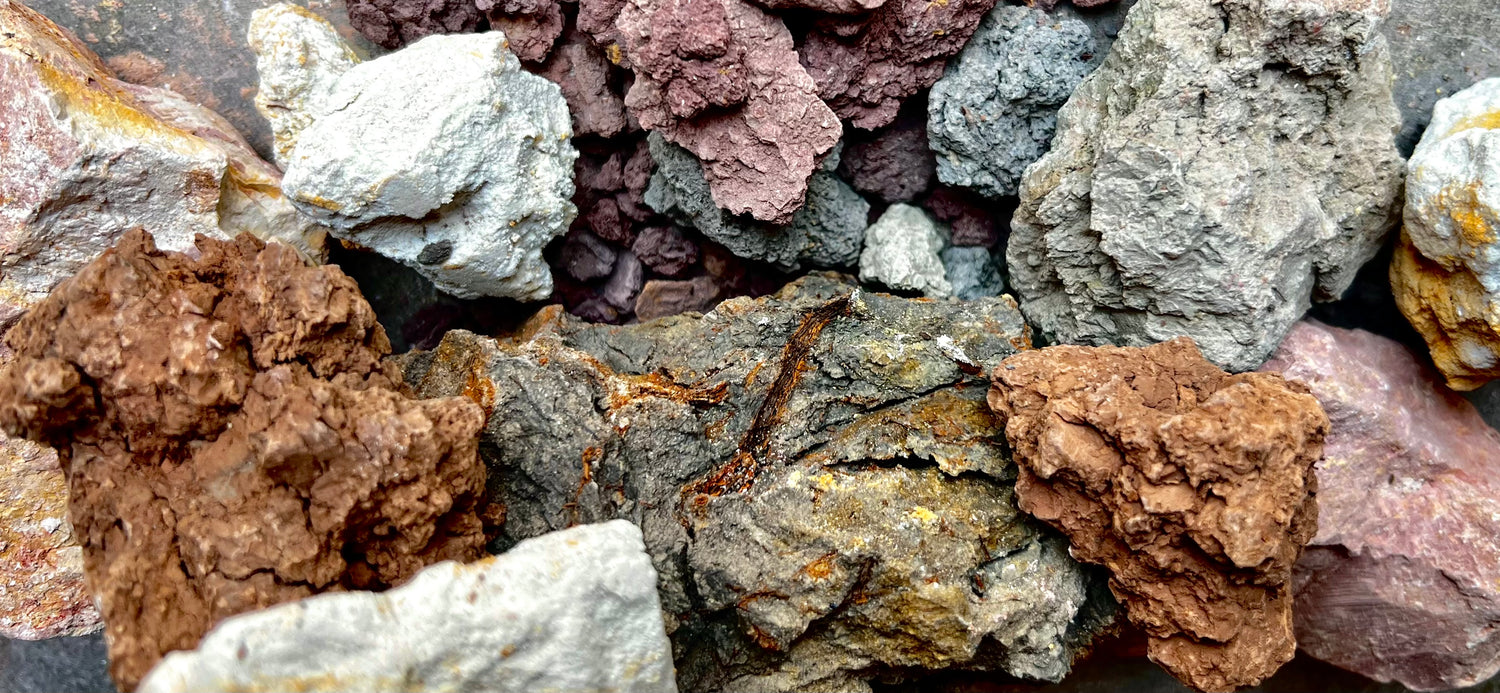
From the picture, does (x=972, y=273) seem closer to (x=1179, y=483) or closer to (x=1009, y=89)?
(x=1009, y=89)

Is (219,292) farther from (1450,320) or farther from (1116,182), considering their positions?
(1450,320)

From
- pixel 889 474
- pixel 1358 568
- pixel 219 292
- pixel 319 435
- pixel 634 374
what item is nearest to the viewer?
pixel 319 435

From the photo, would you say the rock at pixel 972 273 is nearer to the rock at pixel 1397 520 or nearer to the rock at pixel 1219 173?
the rock at pixel 1219 173

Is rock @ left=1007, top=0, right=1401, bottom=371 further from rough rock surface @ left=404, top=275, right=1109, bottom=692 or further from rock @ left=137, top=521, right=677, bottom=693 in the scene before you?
rock @ left=137, top=521, right=677, bottom=693

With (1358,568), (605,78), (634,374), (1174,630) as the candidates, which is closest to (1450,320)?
(1358,568)

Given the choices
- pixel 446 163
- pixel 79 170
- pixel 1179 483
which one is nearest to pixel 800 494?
pixel 1179 483

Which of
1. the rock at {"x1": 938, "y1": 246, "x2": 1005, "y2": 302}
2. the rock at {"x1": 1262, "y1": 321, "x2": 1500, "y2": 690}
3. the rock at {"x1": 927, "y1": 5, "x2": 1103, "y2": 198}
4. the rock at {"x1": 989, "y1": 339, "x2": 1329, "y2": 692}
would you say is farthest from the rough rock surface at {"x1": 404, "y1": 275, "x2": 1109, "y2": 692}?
the rock at {"x1": 1262, "y1": 321, "x2": 1500, "y2": 690}

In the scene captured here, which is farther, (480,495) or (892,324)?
(892,324)
